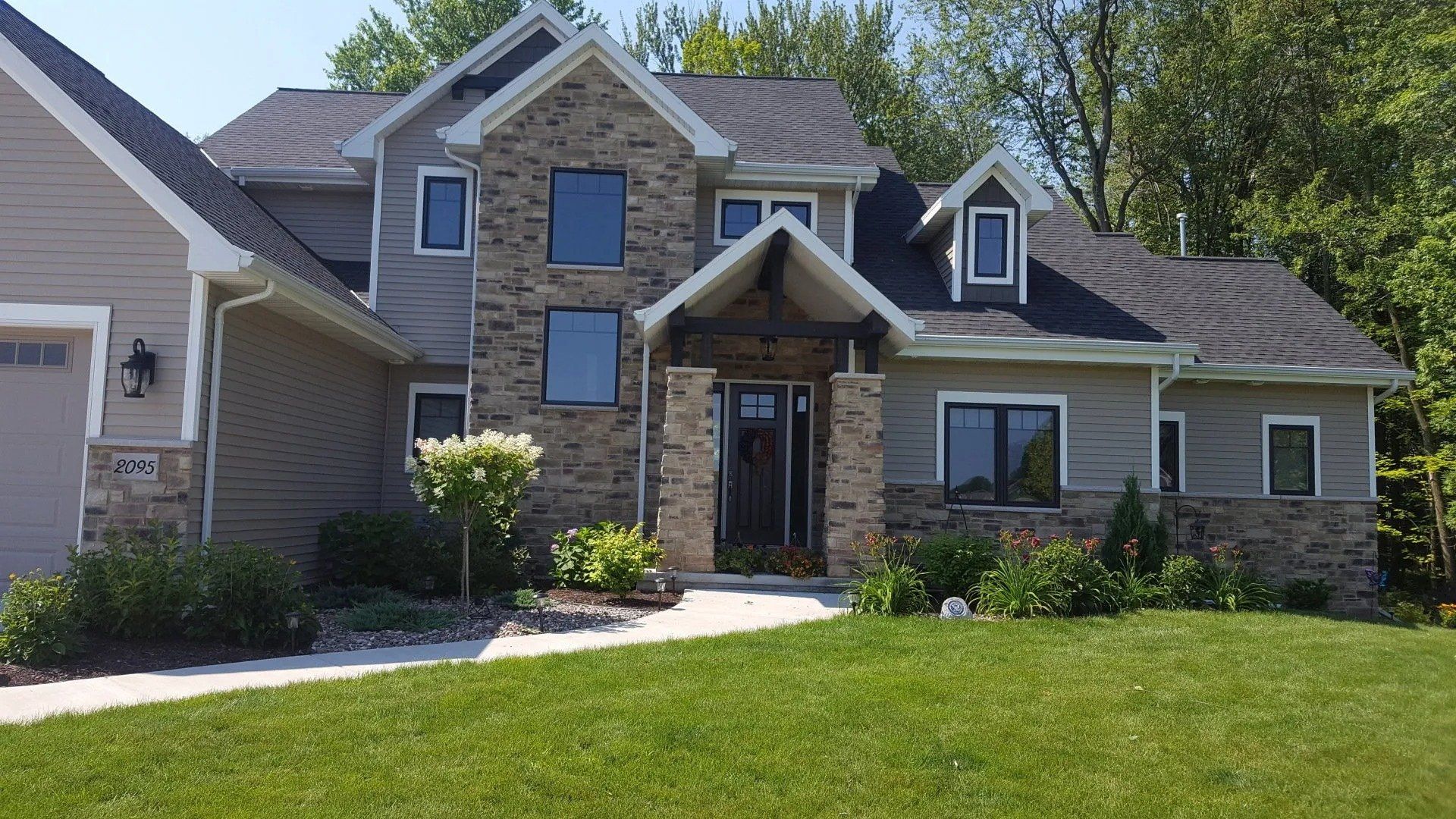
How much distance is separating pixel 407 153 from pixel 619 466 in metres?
5.53

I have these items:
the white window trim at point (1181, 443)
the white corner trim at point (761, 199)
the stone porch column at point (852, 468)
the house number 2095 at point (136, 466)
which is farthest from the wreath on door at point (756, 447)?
the house number 2095 at point (136, 466)

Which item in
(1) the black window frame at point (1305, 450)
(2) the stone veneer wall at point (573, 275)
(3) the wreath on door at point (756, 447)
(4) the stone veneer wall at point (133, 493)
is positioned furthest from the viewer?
(1) the black window frame at point (1305, 450)

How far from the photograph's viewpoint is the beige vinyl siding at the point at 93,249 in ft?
29.8

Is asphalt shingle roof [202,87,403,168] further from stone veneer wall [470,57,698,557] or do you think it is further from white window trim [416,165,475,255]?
stone veneer wall [470,57,698,557]

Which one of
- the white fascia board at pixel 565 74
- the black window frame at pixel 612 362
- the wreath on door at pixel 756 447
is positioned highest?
the white fascia board at pixel 565 74

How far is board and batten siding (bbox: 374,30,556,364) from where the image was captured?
14.1 m

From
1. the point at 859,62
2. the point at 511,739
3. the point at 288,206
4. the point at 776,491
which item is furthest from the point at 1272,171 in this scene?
the point at 511,739

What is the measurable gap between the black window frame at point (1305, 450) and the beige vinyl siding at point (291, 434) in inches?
495

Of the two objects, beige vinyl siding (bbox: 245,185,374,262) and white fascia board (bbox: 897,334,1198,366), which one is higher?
beige vinyl siding (bbox: 245,185,374,262)

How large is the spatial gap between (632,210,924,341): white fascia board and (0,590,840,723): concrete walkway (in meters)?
3.29

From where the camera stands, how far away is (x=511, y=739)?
5434mm

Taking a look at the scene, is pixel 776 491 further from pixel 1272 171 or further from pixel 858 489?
pixel 1272 171

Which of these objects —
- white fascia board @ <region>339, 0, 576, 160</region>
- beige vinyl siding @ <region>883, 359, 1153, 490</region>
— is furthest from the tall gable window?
beige vinyl siding @ <region>883, 359, 1153, 490</region>

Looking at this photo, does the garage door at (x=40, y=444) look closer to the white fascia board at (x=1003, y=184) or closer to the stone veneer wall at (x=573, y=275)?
the stone veneer wall at (x=573, y=275)
